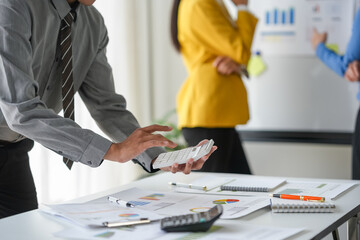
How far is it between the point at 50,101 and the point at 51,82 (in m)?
0.09

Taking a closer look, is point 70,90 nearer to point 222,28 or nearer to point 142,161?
point 142,161

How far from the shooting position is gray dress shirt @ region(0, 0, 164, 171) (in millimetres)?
1660

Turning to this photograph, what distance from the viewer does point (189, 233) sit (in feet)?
4.61

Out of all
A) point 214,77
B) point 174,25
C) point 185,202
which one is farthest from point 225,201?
point 174,25

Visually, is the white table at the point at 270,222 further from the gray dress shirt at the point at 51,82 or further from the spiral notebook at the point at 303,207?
the gray dress shirt at the point at 51,82

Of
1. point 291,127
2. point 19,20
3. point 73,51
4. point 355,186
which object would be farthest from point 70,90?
point 291,127

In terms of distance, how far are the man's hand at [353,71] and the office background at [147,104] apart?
0.56 m

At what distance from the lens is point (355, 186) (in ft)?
6.39

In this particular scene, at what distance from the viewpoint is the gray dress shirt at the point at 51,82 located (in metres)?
1.66

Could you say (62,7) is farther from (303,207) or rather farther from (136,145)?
(303,207)

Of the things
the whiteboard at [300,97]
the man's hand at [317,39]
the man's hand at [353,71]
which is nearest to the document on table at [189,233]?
the man's hand at [353,71]

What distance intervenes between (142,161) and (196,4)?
1.35 m

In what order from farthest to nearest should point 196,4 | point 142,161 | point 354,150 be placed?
point 196,4 < point 354,150 < point 142,161

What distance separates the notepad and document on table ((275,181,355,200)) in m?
0.03
